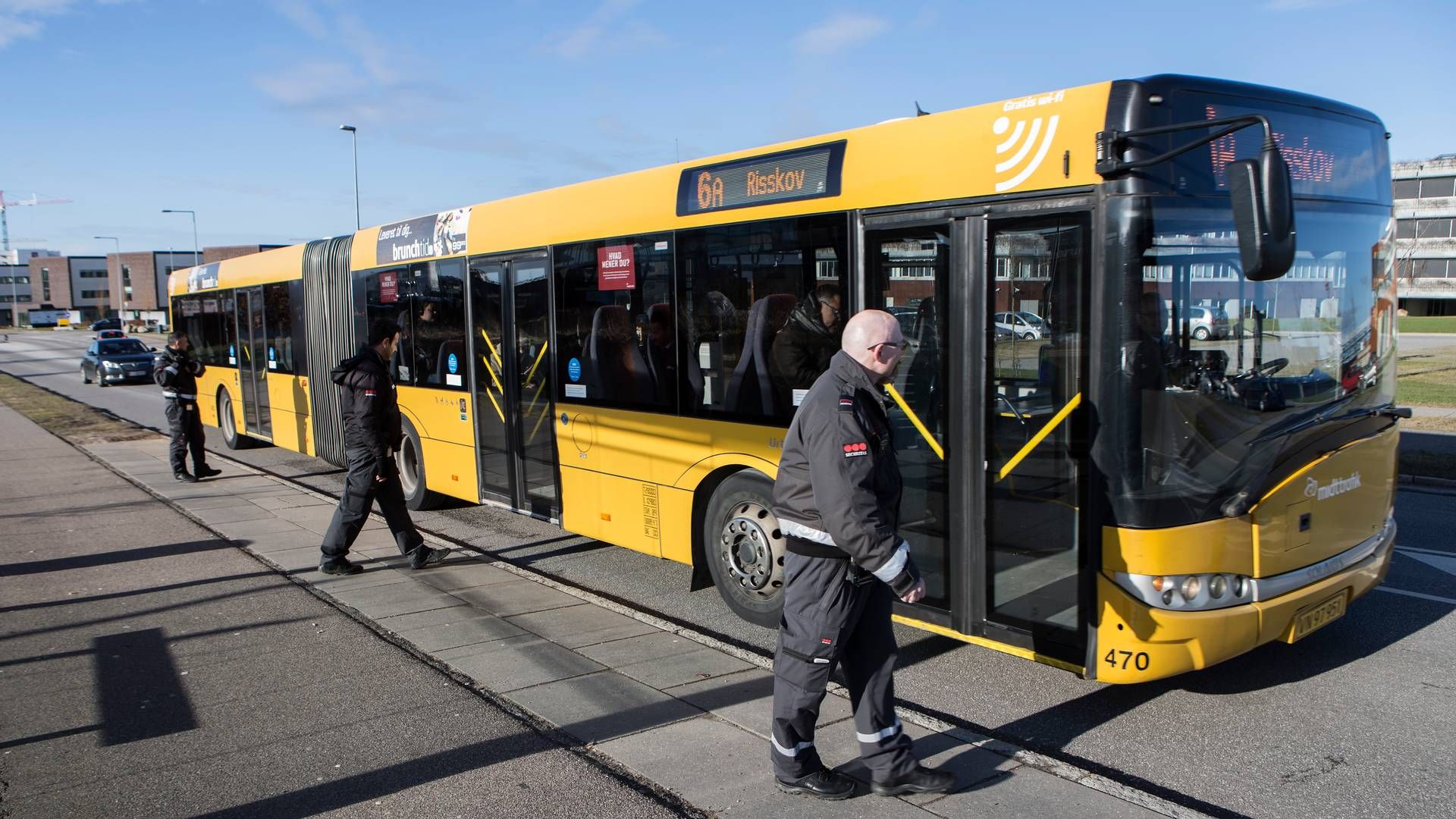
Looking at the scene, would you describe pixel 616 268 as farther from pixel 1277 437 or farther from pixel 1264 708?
pixel 1264 708

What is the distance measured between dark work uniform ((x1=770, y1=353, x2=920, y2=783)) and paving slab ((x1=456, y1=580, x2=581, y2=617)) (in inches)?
129

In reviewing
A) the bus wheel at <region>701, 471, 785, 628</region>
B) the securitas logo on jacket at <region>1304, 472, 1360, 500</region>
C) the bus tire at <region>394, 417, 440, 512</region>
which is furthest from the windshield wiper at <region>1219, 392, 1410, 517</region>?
the bus tire at <region>394, 417, 440, 512</region>

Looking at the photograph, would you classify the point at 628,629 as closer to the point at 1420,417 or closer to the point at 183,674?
the point at 183,674

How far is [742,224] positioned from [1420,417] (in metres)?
14.6

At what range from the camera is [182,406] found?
504 inches

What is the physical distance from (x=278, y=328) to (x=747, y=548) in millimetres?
9940

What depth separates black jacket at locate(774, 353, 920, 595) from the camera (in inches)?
144

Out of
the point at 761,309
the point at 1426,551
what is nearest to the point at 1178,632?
the point at 761,309

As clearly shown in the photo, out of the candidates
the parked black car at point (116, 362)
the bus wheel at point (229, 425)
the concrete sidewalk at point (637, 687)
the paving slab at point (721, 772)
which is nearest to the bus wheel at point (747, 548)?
the concrete sidewalk at point (637, 687)

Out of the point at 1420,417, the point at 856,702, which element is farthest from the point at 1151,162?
the point at 1420,417

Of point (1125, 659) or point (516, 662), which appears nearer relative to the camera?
point (1125, 659)

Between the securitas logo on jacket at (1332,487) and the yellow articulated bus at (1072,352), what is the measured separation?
0.5 inches

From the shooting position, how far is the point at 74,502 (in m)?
11.5

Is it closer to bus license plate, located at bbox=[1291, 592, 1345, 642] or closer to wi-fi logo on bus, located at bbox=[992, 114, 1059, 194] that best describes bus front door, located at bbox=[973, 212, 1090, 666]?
wi-fi logo on bus, located at bbox=[992, 114, 1059, 194]
